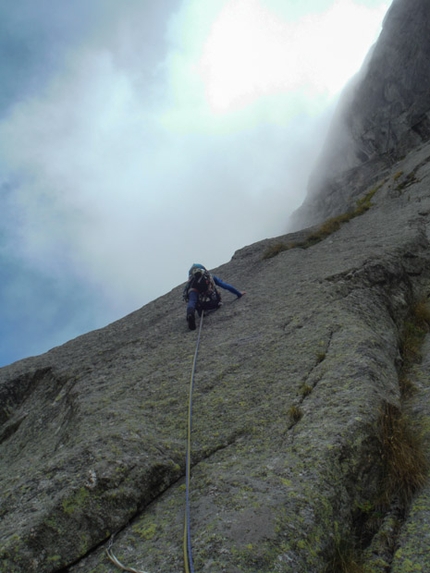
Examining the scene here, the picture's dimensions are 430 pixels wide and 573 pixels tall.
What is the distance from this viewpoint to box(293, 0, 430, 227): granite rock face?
38.3m

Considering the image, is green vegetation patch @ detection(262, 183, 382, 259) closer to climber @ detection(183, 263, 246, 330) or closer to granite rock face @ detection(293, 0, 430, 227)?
climber @ detection(183, 263, 246, 330)

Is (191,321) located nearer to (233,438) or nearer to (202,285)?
(202,285)

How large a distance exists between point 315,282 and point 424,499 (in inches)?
279

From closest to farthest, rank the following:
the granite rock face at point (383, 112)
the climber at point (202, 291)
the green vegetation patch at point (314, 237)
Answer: the climber at point (202, 291) < the green vegetation patch at point (314, 237) < the granite rock face at point (383, 112)

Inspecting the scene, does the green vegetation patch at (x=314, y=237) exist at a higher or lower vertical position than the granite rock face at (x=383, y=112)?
lower

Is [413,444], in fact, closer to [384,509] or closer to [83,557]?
[384,509]

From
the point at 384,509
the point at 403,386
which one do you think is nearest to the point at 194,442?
the point at 384,509

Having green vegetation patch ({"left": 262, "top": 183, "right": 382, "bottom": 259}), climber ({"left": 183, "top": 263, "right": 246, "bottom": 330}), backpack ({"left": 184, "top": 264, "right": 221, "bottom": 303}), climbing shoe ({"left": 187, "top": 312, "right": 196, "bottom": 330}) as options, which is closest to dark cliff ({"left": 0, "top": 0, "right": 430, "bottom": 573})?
climbing shoe ({"left": 187, "top": 312, "right": 196, "bottom": 330})

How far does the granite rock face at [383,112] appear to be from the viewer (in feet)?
126

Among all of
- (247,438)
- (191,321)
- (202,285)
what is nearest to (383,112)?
(202,285)

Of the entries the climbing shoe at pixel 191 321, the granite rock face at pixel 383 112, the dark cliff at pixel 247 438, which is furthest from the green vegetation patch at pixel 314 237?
the granite rock face at pixel 383 112

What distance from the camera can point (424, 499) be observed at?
4.71 metres

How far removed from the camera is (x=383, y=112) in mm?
43281

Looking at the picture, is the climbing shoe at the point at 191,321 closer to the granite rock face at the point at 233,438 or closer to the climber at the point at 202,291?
the granite rock face at the point at 233,438
